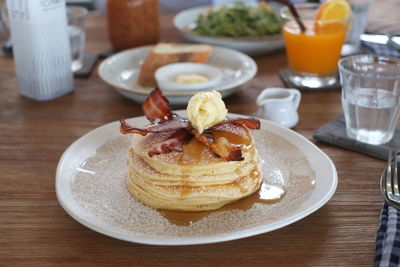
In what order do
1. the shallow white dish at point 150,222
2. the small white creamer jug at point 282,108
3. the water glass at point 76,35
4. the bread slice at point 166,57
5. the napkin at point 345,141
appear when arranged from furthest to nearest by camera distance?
the water glass at point 76,35, the bread slice at point 166,57, the small white creamer jug at point 282,108, the napkin at point 345,141, the shallow white dish at point 150,222

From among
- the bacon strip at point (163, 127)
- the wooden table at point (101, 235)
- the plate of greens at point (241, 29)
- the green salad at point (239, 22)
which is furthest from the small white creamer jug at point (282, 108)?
the green salad at point (239, 22)

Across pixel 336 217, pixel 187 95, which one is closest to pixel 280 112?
→ pixel 187 95

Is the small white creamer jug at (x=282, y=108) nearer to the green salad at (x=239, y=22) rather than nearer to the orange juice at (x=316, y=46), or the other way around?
the orange juice at (x=316, y=46)

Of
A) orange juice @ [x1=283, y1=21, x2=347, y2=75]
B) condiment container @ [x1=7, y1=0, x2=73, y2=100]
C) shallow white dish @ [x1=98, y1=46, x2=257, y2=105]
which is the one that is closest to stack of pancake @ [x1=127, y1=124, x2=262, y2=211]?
shallow white dish @ [x1=98, y1=46, x2=257, y2=105]

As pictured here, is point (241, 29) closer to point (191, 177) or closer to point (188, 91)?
point (188, 91)

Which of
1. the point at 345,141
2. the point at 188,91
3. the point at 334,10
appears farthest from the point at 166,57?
the point at 345,141
